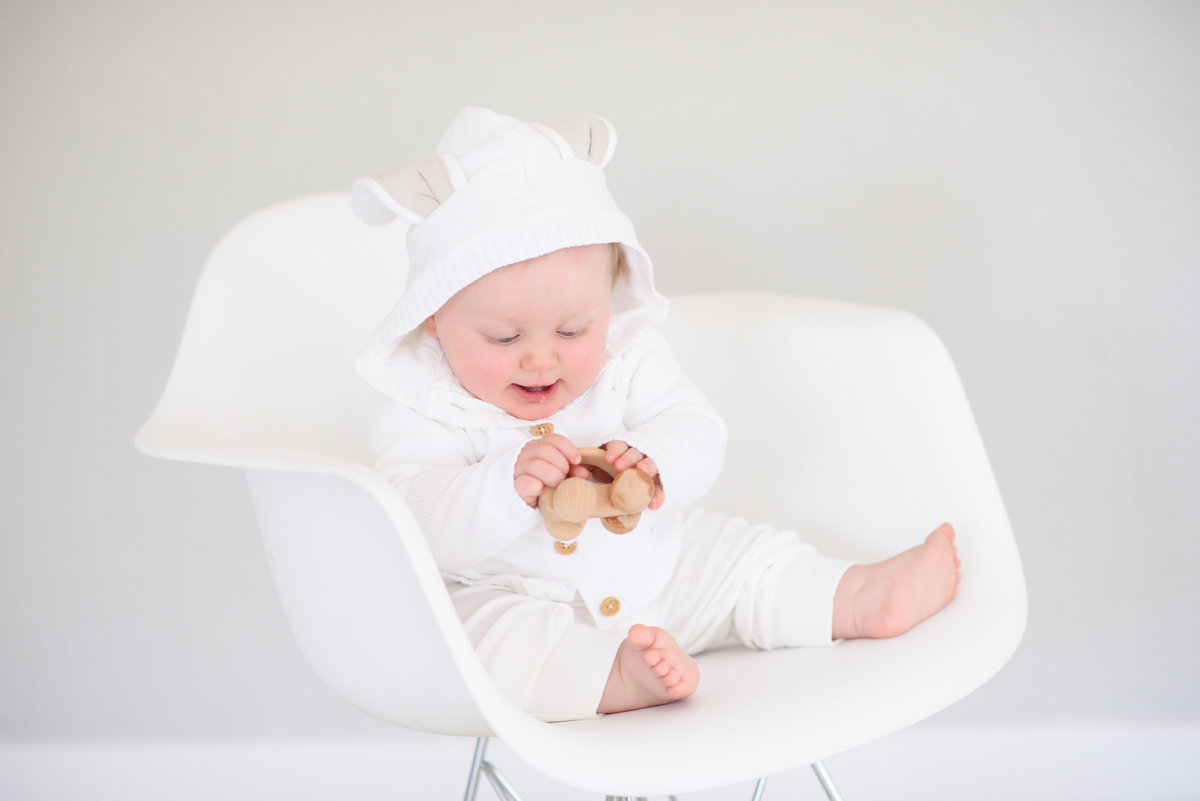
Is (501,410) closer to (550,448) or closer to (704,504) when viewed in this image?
(550,448)

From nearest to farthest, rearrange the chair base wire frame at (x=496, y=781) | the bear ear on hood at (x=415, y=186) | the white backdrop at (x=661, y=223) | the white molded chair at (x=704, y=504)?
the white molded chair at (x=704, y=504) → the bear ear on hood at (x=415, y=186) → the chair base wire frame at (x=496, y=781) → the white backdrop at (x=661, y=223)

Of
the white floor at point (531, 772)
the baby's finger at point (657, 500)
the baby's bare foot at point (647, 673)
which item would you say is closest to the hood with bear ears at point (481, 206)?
the baby's finger at point (657, 500)

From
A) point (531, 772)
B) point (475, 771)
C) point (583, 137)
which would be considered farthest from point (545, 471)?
point (531, 772)

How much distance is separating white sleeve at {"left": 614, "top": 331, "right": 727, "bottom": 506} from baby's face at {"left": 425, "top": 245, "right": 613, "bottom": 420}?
0.27 ft

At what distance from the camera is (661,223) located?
1.68m

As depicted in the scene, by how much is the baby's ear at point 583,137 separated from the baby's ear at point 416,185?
10 centimetres

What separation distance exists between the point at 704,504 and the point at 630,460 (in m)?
0.35

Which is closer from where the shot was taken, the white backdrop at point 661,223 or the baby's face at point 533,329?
the baby's face at point 533,329

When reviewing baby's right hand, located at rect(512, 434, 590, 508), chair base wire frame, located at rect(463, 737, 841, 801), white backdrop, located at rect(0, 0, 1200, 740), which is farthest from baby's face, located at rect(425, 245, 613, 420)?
white backdrop, located at rect(0, 0, 1200, 740)

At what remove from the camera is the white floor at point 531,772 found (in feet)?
5.61

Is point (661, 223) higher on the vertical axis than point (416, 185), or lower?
higher

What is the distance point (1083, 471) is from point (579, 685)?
111 centimetres

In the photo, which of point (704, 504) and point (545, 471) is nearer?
point (545, 471)

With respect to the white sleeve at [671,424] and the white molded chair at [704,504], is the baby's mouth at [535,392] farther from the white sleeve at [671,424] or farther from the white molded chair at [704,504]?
the white molded chair at [704,504]
